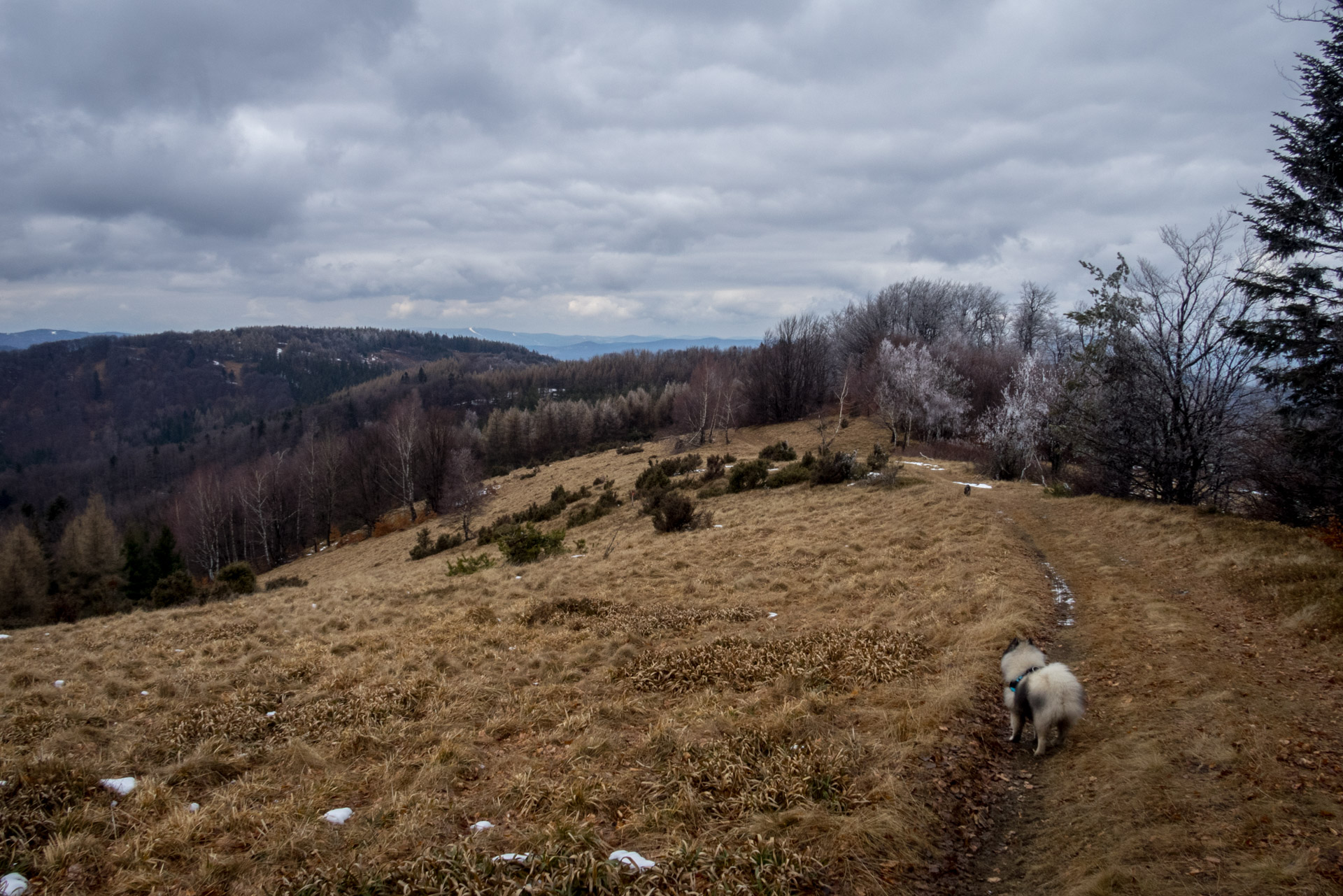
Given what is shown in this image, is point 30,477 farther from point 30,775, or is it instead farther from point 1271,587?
point 1271,587

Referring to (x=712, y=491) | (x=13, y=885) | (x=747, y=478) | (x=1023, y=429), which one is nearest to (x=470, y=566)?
(x=712, y=491)

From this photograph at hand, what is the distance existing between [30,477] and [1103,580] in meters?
174

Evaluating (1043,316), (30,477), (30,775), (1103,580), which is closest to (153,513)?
(30,477)

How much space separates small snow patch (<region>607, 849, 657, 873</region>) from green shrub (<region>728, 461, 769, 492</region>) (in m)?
23.3

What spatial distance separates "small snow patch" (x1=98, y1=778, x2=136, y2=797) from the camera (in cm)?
491

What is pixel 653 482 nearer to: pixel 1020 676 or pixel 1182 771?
pixel 1020 676

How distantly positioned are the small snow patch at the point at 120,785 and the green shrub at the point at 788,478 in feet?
75.2

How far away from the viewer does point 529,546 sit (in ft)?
61.4

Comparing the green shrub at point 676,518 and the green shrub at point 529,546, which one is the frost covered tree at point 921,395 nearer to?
the green shrub at point 676,518

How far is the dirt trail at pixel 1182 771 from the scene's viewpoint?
382cm

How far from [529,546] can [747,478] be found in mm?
11988

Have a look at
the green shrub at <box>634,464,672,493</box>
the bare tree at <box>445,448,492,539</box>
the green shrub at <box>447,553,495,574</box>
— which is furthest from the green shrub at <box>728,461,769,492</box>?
the bare tree at <box>445,448,492,539</box>

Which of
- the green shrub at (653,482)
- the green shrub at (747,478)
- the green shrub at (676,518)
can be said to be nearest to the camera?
the green shrub at (676,518)

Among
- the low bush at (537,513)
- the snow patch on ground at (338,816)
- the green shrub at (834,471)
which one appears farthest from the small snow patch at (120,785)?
the low bush at (537,513)
